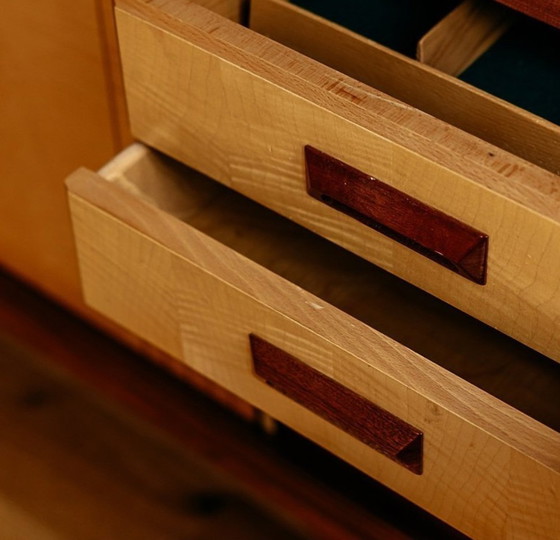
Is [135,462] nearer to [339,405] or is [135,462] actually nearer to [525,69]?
[339,405]

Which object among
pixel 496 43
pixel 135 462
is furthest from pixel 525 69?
pixel 135 462

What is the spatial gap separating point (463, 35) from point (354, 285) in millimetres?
198

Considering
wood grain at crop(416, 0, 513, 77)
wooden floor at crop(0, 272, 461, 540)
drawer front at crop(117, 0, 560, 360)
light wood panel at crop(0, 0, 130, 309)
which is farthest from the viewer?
wooden floor at crop(0, 272, 461, 540)

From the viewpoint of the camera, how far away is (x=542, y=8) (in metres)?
0.61

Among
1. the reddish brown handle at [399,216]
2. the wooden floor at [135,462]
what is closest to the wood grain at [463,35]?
the reddish brown handle at [399,216]

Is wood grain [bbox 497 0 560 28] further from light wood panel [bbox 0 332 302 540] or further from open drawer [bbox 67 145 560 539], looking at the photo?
light wood panel [bbox 0 332 302 540]

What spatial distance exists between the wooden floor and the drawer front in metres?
0.38

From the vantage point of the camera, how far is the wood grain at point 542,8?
1.98ft

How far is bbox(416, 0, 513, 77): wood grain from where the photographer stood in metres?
0.67

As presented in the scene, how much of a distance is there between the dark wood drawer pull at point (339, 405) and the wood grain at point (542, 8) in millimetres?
253

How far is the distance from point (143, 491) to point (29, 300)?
0.25 metres

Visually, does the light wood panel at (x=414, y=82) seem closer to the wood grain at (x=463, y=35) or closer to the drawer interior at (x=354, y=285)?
the wood grain at (x=463, y=35)

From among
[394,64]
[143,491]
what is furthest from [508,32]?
[143,491]

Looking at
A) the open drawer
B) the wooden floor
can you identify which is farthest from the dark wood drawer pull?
the wooden floor
